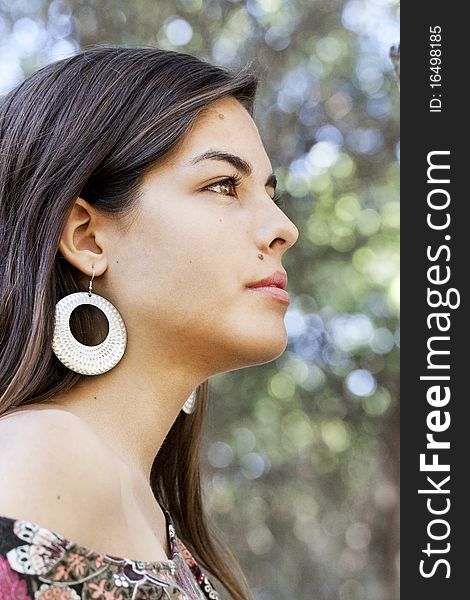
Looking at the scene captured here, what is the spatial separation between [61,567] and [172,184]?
84 centimetres

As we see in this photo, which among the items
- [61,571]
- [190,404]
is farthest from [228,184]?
[61,571]

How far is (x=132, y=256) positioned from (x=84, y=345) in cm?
21

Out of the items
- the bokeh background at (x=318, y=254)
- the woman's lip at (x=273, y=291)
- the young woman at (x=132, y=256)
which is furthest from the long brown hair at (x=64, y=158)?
the bokeh background at (x=318, y=254)

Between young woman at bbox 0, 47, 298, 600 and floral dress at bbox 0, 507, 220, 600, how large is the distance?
0.49 feet

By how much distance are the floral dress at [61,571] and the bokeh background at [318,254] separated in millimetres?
4863

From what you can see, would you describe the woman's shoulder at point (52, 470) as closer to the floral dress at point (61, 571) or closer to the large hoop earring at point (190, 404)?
the floral dress at point (61, 571)

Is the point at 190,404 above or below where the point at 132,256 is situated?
below

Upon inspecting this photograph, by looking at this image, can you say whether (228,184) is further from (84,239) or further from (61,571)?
(61,571)

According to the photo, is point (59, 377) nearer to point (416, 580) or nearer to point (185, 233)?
point (185, 233)

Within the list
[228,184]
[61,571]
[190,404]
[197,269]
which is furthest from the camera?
[190,404]

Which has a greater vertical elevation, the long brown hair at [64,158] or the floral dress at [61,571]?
the long brown hair at [64,158]

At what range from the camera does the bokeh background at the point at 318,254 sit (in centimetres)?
626

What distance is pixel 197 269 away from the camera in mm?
1981

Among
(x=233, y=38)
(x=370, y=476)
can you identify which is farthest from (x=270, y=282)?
(x=370, y=476)
